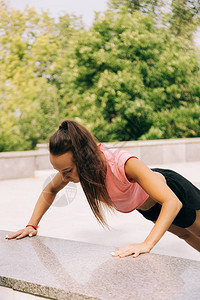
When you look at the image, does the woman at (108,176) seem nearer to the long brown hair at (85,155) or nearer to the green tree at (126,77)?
the long brown hair at (85,155)

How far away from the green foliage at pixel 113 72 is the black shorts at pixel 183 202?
43.3 feet

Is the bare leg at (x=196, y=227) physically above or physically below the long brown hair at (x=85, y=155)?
below

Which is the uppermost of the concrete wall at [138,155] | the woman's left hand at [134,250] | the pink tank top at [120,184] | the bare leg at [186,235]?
the pink tank top at [120,184]

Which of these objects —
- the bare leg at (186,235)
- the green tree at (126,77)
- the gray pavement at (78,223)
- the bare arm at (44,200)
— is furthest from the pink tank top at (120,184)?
the green tree at (126,77)

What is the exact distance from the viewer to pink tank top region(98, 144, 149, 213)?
7.86ft

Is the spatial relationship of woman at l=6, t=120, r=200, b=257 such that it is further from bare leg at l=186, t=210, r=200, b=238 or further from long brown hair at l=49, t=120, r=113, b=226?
bare leg at l=186, t=210, r=200, b=238

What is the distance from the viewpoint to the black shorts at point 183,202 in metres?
2.77

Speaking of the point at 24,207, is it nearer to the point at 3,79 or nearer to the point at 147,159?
the point at 147,159

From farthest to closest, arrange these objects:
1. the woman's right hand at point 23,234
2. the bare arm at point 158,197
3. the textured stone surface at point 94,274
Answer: the woman's right hand at point 23,234 → the bare arm at point 158,197 → the textured stone surface at point 94,274

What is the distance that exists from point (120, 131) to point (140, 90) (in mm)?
1821

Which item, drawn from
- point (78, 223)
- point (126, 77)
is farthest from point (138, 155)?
point (78, 223)

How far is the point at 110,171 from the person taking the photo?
242 cm

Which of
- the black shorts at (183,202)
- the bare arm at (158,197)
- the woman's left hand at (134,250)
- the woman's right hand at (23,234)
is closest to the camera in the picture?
the bare arm at (158,197)

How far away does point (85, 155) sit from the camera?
2340 mm
